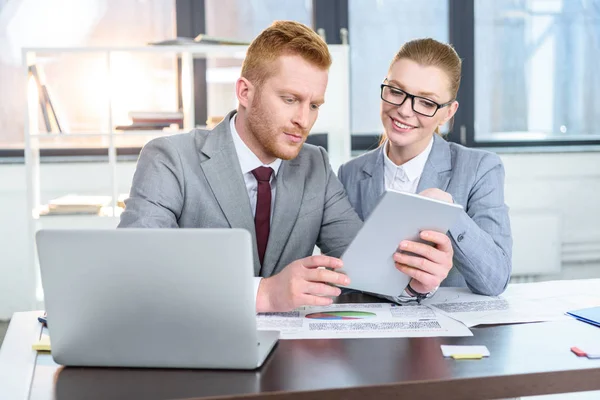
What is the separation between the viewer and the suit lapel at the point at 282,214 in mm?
1858

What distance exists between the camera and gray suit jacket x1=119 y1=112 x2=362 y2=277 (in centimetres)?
178

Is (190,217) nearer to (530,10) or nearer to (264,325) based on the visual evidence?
(264,325)

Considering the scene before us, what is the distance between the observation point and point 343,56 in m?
3.70

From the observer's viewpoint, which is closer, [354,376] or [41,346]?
[354,376]

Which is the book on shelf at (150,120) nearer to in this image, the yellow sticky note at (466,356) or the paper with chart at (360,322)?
the paper with chart at (360,322)

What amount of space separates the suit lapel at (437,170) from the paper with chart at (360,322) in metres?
0.54

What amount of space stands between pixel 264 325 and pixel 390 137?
83 centimetres

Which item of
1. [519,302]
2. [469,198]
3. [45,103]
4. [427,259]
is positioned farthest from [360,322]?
[45,103]

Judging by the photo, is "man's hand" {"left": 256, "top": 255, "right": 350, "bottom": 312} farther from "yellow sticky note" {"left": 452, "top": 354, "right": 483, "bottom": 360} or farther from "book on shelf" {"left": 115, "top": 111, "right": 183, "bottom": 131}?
"book on shelf" {"left": 115, "top": 111, "right": 183, "bottom": 131}

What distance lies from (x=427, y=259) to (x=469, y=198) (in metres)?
0.57

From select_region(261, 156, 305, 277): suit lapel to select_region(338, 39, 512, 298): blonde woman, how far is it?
0.30m

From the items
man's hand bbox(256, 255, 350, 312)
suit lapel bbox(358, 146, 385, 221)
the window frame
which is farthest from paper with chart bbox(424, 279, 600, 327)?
the window frame

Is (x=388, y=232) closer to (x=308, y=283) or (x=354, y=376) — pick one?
(x=308, y=283)

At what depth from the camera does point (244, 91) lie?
1.88m
